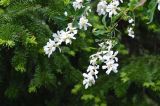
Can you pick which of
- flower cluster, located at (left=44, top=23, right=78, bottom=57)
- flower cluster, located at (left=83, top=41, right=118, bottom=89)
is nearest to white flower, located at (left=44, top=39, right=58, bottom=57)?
flower cluster, located at (left=44, top=23, right=78, bottom=57)

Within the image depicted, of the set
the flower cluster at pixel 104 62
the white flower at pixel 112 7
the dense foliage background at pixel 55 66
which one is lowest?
the flower cluster at pixel 104 62

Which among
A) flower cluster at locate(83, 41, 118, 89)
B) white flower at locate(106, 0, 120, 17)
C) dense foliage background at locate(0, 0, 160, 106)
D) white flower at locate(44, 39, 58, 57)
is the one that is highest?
dense foliage background at locate(0, 0, 160, 106)

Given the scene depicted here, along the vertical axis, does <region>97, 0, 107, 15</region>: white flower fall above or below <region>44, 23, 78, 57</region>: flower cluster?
above

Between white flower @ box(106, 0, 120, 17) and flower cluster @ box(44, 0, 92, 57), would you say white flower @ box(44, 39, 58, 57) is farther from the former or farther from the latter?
white flower @ box(106, 0, 120, 17)

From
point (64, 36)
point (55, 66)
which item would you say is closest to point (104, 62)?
point (64, 36)

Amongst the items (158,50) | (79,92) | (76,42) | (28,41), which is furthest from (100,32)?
(158,50)

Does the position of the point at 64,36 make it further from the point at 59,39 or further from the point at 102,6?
the point at 102,6

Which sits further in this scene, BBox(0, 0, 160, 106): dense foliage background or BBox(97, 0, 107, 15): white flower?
BBox(0, 0, 160, 106): dense foliage background

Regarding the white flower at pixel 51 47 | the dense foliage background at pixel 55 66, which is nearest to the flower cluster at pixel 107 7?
the dense foliage background at pixel 55 66

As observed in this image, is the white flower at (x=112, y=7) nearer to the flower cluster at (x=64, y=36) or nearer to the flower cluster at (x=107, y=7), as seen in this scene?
the flower cluster at (x=107, y=7)
